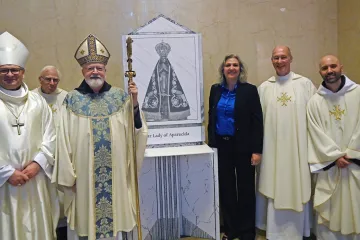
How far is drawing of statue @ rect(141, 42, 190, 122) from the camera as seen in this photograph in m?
3.76

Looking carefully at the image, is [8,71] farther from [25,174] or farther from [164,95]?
[164,95]

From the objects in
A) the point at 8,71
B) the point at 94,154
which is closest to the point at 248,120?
the point at 94,154

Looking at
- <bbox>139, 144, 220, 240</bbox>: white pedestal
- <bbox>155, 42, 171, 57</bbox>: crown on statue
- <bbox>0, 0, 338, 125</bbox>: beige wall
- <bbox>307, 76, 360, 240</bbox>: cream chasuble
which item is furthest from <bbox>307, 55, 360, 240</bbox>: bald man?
<bbox>155, 42, 171, 57</bbox>: crown on statue

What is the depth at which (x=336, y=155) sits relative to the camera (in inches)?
128

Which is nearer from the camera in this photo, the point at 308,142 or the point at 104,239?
the point at 104,239

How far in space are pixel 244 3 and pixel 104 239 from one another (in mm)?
2996

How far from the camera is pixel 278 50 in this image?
3.54 m

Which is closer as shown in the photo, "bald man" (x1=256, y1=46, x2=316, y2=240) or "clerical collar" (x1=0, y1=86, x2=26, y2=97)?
"clerical collar" (x1=0, y1=86, x2=26, y2=97)

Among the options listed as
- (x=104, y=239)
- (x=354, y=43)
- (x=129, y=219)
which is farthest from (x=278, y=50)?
(x=104, y=239)

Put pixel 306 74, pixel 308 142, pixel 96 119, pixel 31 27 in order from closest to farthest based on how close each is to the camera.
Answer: pixel 96 119 < pixel 308 142 < pixel 31 27 < pixel 306 74

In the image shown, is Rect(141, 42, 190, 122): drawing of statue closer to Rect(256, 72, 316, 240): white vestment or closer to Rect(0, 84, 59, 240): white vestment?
Rect(256, 72, 316, 240): white vestment

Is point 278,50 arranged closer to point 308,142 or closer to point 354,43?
point 308,142

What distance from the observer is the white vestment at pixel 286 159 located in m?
3.51

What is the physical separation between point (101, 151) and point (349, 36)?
10.1ft
